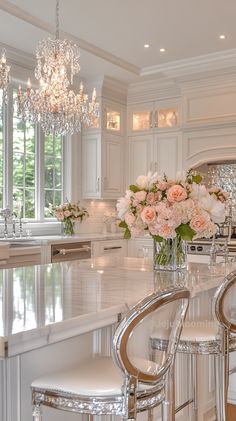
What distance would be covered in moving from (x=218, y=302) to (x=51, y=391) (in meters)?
0.87

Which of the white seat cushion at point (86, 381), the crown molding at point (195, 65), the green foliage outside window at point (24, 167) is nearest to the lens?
the white seat cushion at point (86, 381)

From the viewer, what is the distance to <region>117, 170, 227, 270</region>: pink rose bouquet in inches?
95.7

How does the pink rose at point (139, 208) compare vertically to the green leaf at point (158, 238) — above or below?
above

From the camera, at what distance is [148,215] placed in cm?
243

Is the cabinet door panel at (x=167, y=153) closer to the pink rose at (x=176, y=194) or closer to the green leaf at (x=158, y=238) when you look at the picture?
the green leaf at (x=158, y=238)

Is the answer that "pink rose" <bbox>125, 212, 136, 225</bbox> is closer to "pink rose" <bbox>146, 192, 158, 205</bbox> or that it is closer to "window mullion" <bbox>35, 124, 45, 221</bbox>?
"pink rose" <bbox>146, 192, 158, 205</bbox>

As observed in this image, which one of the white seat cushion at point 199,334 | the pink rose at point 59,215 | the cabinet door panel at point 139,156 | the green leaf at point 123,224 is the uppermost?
the cabinet door panel at point 139,156

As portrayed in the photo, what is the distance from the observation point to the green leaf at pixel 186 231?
2500 millimetres

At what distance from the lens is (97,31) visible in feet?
15.0

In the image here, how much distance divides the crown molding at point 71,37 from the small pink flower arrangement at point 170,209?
2.38 metres

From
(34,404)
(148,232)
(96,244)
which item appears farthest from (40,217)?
(34,404)

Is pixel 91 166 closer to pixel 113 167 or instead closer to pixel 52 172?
pixel 113 167

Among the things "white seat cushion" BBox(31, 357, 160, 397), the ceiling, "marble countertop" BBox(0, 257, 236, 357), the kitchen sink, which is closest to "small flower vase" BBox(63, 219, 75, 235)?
the kitchen sink

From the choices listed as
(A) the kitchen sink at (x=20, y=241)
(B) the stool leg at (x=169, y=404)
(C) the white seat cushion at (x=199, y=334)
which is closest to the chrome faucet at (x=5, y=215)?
(A) the kitchen sink at (x=20, y=241)
